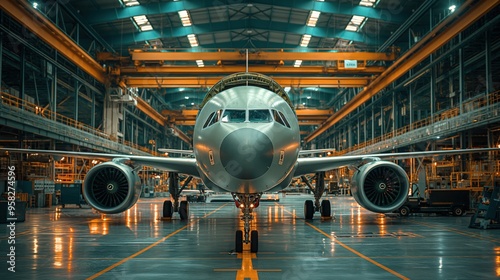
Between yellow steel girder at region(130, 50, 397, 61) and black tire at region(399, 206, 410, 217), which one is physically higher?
yellow steel girder at region(130, 50, 397, 61)

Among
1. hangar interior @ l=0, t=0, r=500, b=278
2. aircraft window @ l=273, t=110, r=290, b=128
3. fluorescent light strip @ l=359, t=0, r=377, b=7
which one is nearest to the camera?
aircraft window @ l=273, t=110, r=290, b=128

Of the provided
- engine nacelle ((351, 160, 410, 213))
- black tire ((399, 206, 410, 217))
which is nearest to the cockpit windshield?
engine nacelle ((351, 160, 410, 213))

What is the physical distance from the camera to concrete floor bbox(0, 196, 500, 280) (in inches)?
337

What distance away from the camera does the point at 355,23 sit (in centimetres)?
4475

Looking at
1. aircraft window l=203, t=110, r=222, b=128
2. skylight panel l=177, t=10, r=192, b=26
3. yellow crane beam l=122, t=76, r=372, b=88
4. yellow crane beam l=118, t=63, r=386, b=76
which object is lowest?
aircraft window l=203, t=110, r=222, b=128

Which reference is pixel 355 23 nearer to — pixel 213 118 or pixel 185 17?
pixel 185 17

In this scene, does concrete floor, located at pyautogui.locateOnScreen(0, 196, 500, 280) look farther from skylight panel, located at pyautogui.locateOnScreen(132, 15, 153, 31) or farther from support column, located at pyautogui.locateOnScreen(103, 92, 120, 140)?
support column, located at pyautogui.locateOnScreen(103, 92, 120, 140)

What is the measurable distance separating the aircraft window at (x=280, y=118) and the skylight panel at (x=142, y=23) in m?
33.2

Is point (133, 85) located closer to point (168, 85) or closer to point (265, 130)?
point (168, 85)

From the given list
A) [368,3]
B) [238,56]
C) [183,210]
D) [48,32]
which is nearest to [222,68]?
[238,56]

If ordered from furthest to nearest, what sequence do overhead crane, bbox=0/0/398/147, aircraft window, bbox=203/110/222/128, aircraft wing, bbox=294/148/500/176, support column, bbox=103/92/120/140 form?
support column, bbox=103/92/120/140, overhead crane, bbox=0/0/398/147, aircraft wing, bbox=294/148/500/176, aircraft window, bbox=203/110/222/128

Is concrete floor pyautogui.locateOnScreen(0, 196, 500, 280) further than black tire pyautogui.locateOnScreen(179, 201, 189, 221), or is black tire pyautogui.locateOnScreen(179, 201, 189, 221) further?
black tire pyautogui.locateOnScreen(179, 201, 189, 221)

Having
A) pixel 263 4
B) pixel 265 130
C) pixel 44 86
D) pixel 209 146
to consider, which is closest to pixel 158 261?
pixel 209 146

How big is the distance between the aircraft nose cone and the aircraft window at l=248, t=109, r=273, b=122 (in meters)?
0.57
